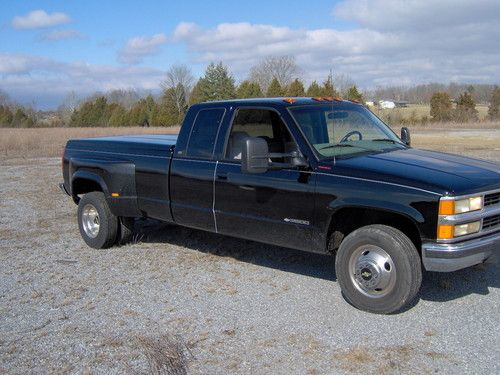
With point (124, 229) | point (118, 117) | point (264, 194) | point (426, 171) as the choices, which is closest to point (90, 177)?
point (124, 229)

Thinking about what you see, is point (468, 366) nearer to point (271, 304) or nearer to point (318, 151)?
point (271, 304)

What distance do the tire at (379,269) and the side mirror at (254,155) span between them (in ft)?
3.40

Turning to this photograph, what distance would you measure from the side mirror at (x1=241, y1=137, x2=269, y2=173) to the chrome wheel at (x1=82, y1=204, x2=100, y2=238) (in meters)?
3.18

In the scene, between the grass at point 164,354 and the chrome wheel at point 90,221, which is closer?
the grass at point 164,354

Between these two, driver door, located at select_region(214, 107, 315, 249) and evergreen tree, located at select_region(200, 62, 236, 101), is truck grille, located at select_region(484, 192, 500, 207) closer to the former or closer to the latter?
driver door, located at select_region(214, 107, 315, 249)

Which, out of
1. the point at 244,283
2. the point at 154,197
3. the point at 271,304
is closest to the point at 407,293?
the point at 271,304

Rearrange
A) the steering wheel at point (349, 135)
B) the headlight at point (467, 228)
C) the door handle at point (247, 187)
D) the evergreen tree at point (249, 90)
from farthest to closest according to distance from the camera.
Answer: the evergreen tree at point (249, 90) → the steering wheel at point (349, 135) → the door handle at point (247, 187) → the headlight at point (467, 228)

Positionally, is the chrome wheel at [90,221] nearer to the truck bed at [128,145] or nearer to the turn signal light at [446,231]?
the truck bed at [128,145]

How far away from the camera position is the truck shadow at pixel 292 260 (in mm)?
5383

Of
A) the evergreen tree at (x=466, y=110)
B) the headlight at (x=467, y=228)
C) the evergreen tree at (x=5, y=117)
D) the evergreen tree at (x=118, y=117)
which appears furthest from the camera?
the evergreen tree at (x=5, y=117)

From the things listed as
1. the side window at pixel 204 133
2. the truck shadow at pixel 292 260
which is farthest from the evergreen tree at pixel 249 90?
the side window at pixel 204 133

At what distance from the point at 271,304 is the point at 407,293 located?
49.9 inches

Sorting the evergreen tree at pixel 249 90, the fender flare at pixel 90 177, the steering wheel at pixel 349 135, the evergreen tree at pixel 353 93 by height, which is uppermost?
the evergreen tree at pixel 249 90

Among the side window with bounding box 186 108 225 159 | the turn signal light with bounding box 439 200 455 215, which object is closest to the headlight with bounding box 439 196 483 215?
the turn signal light with bounding box 439 200 455 215
